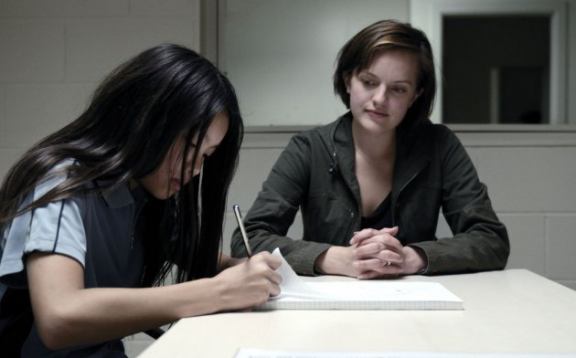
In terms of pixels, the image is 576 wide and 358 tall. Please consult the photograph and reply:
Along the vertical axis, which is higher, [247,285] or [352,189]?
[352,189]

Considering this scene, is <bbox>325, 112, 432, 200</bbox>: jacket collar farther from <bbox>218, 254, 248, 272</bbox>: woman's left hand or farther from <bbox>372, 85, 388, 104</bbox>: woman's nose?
<bbox>218, 254, 248, 272</bbox>: woman's left hand

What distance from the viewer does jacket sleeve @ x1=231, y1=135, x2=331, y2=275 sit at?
63.1 inches

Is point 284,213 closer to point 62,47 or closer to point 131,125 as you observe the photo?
point 131,125

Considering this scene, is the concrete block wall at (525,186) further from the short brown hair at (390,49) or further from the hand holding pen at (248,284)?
the hand holding pen at (248,284)

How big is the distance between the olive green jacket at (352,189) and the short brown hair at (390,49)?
0.09m

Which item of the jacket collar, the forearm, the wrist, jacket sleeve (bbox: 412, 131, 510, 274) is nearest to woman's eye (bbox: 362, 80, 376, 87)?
the jacket collar

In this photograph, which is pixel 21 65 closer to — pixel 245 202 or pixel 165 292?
pixel 245 202

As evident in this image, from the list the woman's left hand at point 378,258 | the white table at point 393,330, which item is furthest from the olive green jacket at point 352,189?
the white table at point 393,330

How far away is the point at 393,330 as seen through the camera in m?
0.99

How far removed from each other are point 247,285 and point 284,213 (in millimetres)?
737

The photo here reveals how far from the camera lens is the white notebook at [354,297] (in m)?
1.15

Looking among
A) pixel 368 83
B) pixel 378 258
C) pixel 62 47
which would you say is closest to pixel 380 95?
pixel 368 83

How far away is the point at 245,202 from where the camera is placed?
2.48 meters

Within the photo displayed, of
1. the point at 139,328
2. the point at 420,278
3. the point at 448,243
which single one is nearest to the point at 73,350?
the point at 139,328
